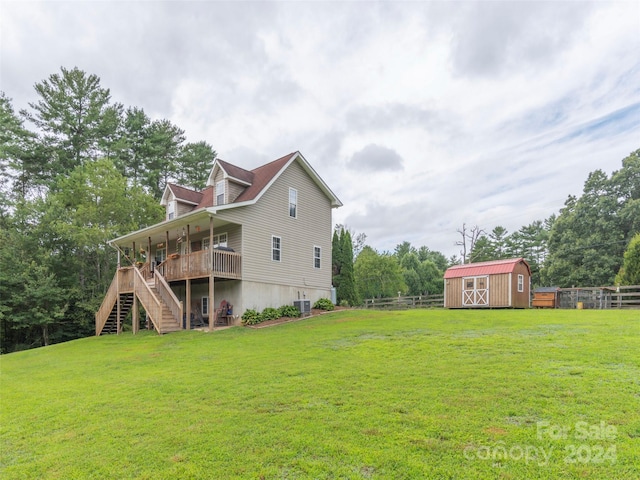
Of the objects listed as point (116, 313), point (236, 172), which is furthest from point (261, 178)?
point (116, 313)

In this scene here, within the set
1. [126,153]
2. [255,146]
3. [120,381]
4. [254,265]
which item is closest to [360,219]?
[255,146]

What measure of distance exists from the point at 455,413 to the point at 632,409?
198cm

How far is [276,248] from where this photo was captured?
18656 millimetres

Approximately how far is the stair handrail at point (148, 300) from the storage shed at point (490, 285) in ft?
54.7

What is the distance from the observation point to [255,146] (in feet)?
101

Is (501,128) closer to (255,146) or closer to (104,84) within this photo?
(255,146)

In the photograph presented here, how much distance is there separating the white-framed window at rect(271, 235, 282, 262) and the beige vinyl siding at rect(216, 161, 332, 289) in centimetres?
19

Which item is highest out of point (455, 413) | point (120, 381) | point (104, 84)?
point (104, 84)

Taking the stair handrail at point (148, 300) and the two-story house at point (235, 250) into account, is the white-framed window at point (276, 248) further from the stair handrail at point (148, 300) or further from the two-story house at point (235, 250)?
the stair handrail at point (148, 300)

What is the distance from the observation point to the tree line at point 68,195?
2106cm

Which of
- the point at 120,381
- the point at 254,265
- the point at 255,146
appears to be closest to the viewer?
the point at 120,381

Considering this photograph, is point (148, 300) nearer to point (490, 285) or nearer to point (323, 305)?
point (323, 305)

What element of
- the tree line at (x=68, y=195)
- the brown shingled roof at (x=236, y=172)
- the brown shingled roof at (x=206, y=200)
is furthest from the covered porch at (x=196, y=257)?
the tree line at (x=68, y=195)

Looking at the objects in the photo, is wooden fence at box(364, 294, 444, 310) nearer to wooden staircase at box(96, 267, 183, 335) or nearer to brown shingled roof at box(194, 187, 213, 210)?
brown shingled roof at box(194, 187, 213, 210)
